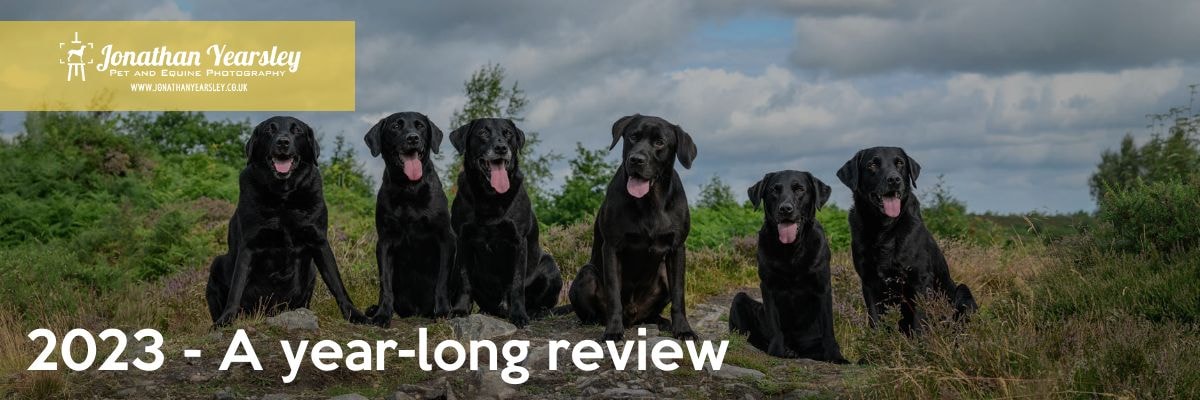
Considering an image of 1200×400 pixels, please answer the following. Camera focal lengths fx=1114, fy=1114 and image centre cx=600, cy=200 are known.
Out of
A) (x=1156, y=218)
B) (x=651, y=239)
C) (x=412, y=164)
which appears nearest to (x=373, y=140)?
(x=412, y=164)

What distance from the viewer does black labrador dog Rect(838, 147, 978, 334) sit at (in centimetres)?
754

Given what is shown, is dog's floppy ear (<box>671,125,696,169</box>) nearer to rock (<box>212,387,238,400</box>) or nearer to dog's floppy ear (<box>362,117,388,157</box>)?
dog's floppy ear (<box>362,117,388,157</box>)

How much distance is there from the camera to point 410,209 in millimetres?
7770

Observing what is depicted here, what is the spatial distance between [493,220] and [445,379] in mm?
1660

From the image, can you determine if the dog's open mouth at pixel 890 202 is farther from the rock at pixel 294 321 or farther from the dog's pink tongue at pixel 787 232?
the rock at pixel 294 321

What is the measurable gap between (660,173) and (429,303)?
7.08ft

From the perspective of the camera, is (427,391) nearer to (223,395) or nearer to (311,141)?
(223,395)

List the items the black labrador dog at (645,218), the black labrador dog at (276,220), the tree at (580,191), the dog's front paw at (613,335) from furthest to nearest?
the tree at (580,191)
the black labrador dog at (276,220)
the dog's front paw at (613,335)
the black labrador dog at (645,218)

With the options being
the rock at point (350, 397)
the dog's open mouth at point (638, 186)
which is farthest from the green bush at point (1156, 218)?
the rock at point (350, 397)

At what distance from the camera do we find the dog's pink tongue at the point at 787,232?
292 inches

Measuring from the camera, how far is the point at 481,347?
722 cm

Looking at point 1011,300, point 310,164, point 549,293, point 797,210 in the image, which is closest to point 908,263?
point 797,210

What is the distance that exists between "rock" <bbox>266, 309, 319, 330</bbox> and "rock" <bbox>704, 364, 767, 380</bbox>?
109 inches

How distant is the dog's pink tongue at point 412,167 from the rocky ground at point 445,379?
110 centimetres
